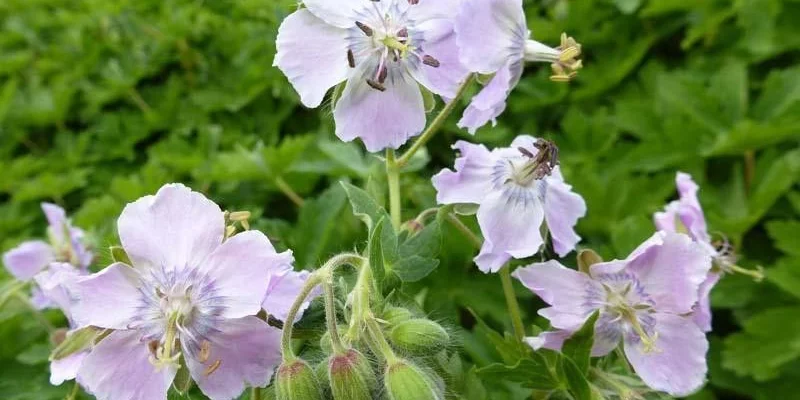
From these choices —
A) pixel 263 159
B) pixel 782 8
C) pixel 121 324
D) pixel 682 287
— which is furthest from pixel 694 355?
pixel 782 8

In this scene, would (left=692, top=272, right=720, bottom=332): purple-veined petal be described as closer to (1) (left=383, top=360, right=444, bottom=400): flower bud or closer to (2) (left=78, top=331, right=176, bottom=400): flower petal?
(1) (left=383, top=360, right=444, bottom=400): flower bud

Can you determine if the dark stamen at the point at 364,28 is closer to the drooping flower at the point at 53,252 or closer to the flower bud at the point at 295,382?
the flower bud at the point at 295,382

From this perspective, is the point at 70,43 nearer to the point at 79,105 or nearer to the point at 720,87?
the point at 79,105

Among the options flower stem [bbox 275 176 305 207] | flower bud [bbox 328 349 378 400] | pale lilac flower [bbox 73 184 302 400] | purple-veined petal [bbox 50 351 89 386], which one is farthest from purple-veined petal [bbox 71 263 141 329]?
flower stem [bbox 275 176 305 207]

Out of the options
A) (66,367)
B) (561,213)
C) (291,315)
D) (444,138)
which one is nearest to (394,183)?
(561,213)

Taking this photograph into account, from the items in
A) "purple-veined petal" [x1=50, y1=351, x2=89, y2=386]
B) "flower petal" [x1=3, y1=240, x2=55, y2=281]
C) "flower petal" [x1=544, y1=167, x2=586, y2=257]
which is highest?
"flower petal" [x1=544, y1=167, x2=586, y2=257]

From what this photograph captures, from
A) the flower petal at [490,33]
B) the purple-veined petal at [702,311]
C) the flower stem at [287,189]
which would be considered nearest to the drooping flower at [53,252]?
the flower stem at [287,189]

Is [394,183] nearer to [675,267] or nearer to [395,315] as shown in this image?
[395,315]
